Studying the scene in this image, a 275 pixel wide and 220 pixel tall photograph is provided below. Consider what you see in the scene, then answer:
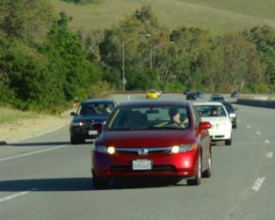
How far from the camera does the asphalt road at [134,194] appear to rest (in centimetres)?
1384

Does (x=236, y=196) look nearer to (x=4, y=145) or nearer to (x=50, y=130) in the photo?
(x=4, y=145)

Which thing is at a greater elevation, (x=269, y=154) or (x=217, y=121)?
(x=269, y=154)

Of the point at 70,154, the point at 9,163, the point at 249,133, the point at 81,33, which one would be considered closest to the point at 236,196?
the point at 9,163

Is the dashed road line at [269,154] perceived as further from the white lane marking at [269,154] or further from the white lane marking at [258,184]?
the white lane marking at [258,184]

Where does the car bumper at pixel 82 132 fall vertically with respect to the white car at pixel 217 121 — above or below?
below

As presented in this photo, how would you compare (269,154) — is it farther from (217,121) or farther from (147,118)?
(147,118)

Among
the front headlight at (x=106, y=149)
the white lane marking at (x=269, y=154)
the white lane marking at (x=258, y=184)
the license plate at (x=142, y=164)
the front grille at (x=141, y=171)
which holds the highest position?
the front headlight at (x=106, y=149)

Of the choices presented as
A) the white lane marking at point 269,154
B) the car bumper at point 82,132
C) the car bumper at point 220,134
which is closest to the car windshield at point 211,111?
the car bumper at point 220,134

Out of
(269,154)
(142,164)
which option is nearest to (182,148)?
(142,164)

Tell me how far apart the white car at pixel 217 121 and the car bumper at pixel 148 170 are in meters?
14.2

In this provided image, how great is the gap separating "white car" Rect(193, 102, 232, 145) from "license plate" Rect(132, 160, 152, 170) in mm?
14445

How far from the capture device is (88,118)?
34094 mm

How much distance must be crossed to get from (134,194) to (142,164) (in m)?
0.53

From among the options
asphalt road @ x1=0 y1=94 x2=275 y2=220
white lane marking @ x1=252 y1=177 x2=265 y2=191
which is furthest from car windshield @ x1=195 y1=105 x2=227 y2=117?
white lane marking @ x1=252 y1=177 x2=265 y2=191
